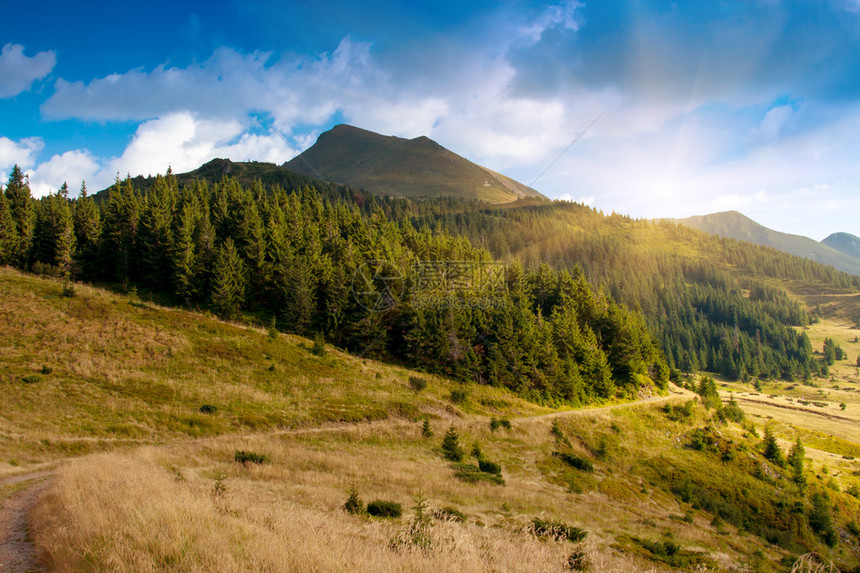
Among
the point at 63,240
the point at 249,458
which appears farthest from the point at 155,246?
the point at 249,458

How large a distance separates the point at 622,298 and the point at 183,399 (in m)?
205

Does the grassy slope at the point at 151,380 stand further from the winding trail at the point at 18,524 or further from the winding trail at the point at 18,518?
the winding trail at the point at 18,524

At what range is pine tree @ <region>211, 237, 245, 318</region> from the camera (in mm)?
58656

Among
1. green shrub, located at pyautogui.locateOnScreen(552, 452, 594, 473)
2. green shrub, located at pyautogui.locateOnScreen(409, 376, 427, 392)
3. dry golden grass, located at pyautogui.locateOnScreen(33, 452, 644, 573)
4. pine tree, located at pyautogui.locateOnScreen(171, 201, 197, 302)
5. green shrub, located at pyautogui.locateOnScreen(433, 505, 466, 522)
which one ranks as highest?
pine tree, located at pyautogui.locateOnScreen(171, 201, 197, 302)

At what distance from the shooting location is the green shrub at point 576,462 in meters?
37.4

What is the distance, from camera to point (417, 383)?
4984cm

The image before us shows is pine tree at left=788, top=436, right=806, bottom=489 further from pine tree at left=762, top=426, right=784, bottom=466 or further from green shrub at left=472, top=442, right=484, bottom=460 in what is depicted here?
green shrub at left=472, top=442, right=484, bottom=460

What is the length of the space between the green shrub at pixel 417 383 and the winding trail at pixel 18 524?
35506 millimetres

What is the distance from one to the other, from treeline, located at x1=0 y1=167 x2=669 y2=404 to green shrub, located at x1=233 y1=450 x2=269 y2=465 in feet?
120

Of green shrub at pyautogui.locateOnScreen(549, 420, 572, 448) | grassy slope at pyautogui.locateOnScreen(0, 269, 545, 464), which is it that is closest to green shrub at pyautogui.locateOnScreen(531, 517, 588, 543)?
grassy slope at pyautogui.locateOnScreen(0, 269, 545, 464)

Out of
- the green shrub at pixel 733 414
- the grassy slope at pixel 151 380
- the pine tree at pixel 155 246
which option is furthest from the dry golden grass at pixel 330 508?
the pine tree at pixel 155 246

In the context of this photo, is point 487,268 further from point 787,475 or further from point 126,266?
point 126,266

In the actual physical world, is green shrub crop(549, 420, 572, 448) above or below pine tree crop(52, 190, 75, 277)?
below

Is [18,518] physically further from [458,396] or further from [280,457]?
[458,396]
